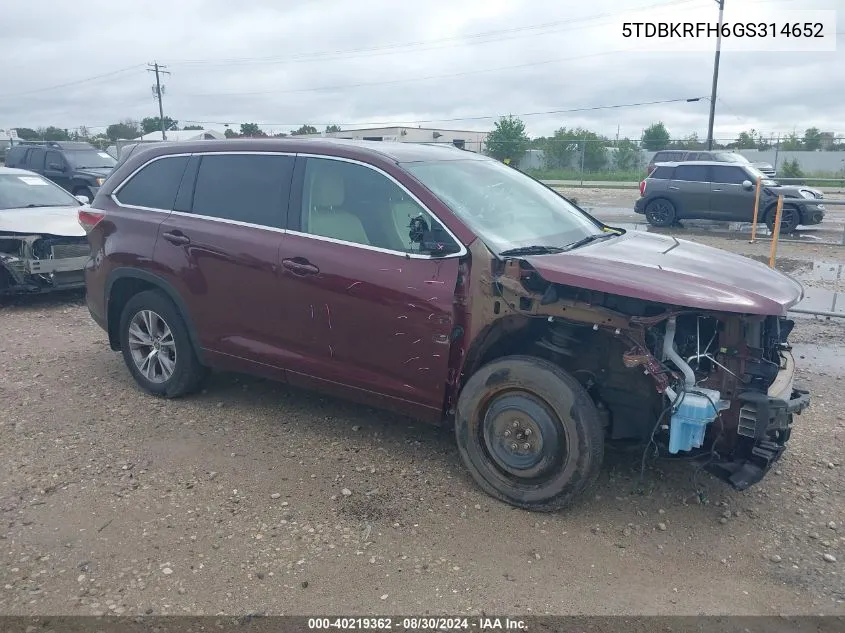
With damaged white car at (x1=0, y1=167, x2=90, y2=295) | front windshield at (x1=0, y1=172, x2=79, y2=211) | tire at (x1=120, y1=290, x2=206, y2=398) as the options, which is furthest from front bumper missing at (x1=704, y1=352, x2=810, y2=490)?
front windshield at (x1=0, y1=172, x2=79, y2=211)

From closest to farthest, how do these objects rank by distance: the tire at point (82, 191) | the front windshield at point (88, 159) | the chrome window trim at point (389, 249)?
1. the chrome window trim at point (389, 249)
2. the tire at point (82, 191)
3. the front windshield at point (88, 159)

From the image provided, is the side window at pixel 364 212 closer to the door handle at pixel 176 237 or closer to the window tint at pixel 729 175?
the door handle at pixel 176 237

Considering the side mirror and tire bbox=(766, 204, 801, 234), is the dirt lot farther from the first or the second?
tire bbox=(766, 204, 801, 234)

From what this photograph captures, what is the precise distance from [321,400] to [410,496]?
154 centimetres

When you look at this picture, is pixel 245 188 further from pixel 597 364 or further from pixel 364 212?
pixel 597 364

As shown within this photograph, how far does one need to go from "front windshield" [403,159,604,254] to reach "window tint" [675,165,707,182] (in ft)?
45.2

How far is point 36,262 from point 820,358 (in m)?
8.07

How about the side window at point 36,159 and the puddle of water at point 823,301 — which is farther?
the side window at point 36,159

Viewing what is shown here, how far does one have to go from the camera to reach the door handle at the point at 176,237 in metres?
4.94

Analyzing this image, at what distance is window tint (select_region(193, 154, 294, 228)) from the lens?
4.66 metres

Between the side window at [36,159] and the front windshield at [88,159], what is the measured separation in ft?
2.48

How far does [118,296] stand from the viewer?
5504 millimetres

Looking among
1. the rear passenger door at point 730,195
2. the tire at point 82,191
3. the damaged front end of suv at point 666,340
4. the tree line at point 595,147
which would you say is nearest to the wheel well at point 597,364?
the damaged front end of suv at point 666,340

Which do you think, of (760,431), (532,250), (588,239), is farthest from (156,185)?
(760,431)
